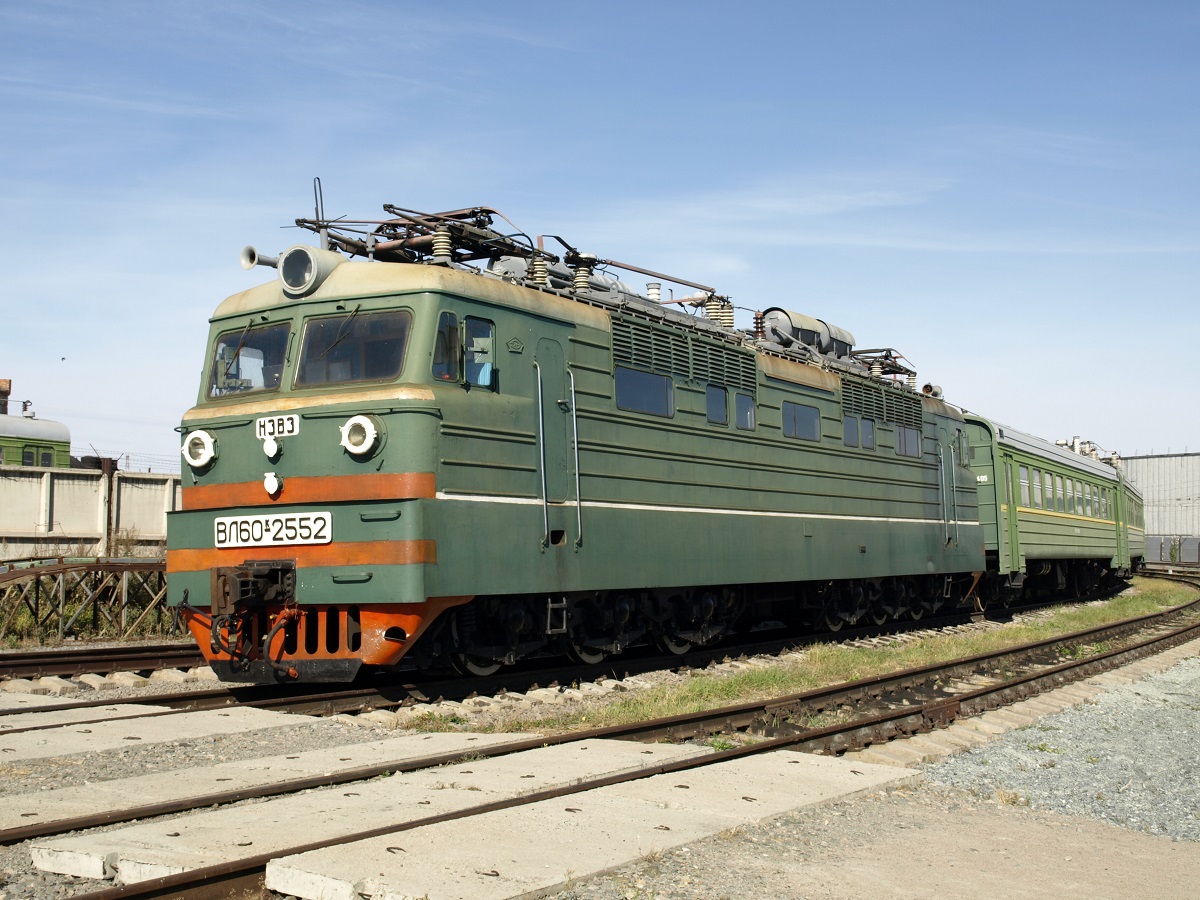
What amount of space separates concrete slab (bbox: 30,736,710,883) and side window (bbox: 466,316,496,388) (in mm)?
3639

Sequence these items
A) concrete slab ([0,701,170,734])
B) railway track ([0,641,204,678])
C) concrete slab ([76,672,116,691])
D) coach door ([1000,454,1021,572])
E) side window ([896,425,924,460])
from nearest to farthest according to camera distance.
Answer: concrete slab ([0,701,170,734]) < concrete slab ([76,672,116,691]) < railway track ([0,641,204,678]) < side window ([896,425,924,460]) < coach door ([1000,454,1021,572])

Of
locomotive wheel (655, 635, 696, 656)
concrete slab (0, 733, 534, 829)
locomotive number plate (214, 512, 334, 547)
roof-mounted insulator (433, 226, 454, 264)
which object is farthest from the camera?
locomotive wheel (655, 635, 696, 656)

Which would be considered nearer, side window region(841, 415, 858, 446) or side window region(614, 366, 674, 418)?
side window region(614, 366, 674, 418)

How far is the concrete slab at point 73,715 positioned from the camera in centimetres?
930

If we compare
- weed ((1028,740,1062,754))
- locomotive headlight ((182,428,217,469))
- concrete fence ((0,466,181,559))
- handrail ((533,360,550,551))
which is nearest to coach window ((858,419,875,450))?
handrail ((533,360,550,551))

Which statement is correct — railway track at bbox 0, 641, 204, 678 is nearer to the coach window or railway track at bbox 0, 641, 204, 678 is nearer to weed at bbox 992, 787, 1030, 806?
weed at bbox 992, 787, 1030, 806

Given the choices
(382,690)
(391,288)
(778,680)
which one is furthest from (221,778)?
(778,680)

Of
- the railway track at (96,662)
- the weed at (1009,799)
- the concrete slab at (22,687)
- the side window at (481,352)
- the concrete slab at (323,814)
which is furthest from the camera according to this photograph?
the railway track at (96,662)

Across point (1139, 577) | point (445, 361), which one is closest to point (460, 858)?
point (445, 361)

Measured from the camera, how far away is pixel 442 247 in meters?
11.2

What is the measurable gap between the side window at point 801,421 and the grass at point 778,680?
2819 millimetres

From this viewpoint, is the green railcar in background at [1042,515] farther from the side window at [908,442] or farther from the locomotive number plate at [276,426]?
the locomotive number plate at [276,426]

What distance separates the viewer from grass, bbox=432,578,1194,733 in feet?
32.8

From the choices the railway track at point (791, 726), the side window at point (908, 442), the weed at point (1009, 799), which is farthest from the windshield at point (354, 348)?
the side window at point (908, 442)
